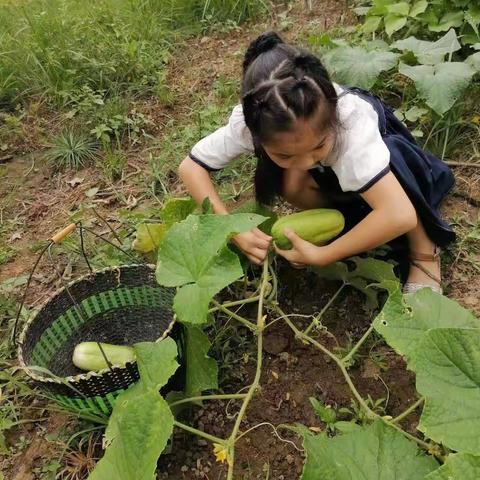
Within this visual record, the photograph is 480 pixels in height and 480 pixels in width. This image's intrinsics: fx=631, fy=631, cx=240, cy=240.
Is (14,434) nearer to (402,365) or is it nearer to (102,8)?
(402,365)

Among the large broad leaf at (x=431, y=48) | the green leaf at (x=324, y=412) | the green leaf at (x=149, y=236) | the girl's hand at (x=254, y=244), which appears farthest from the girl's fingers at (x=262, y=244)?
the large broad leaf at (x=431, y=48)

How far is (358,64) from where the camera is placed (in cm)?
262

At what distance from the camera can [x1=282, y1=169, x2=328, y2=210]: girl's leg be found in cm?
211

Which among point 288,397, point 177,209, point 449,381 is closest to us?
point 449,381

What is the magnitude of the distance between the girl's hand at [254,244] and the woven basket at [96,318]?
0.29 m

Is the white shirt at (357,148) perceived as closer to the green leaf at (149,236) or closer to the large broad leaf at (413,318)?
the large broad leaf at (413,318)

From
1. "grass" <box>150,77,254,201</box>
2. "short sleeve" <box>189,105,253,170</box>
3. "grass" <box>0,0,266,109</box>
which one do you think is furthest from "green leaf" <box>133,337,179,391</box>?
"grass" <box>0,0,266,109</box>

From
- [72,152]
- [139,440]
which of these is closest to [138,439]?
[139,440]

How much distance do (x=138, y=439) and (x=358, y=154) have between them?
3.37 ft

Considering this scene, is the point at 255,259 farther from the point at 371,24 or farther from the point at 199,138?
→ the point at 371,24

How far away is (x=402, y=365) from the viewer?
195 cm

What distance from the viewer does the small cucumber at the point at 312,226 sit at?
202 centimetres

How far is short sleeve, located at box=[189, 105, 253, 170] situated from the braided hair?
288 mm

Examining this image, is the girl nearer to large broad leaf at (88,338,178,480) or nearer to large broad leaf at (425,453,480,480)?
large broad leaf at (88,338,178,480)
